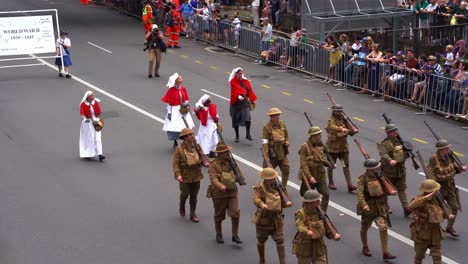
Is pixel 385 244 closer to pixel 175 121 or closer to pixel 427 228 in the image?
pixel 427 228

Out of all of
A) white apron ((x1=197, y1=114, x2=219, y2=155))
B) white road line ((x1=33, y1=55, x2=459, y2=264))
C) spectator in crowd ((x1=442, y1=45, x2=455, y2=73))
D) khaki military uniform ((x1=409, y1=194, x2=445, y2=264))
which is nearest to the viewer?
khaki military uniform ((x1=409, y1=194, x2=445, y2=264))

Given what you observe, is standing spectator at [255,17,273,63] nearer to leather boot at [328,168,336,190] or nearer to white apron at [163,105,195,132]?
white apron at [163,105,195,132]

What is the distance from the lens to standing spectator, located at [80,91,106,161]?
19969 millimetres

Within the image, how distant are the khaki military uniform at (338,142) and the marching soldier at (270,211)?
407cm

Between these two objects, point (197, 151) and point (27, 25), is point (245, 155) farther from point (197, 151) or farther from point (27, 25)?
point (27, 25)

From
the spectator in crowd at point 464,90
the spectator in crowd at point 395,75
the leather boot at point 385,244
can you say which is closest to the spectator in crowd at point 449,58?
the spectator in crowd at point 395,75

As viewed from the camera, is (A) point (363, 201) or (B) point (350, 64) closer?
(A) point (363, 201)

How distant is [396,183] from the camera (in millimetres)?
16188

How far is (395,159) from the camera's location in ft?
52.2

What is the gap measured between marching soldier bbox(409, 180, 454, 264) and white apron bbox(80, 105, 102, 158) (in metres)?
8.76

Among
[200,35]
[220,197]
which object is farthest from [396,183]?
[200,35]

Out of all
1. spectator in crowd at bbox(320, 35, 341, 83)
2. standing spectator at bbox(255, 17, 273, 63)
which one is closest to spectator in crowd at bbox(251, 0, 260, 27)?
standing spectator at bbox(255, 17, 273, 63)

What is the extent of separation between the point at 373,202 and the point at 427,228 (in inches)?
44.0

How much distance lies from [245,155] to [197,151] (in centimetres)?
507
